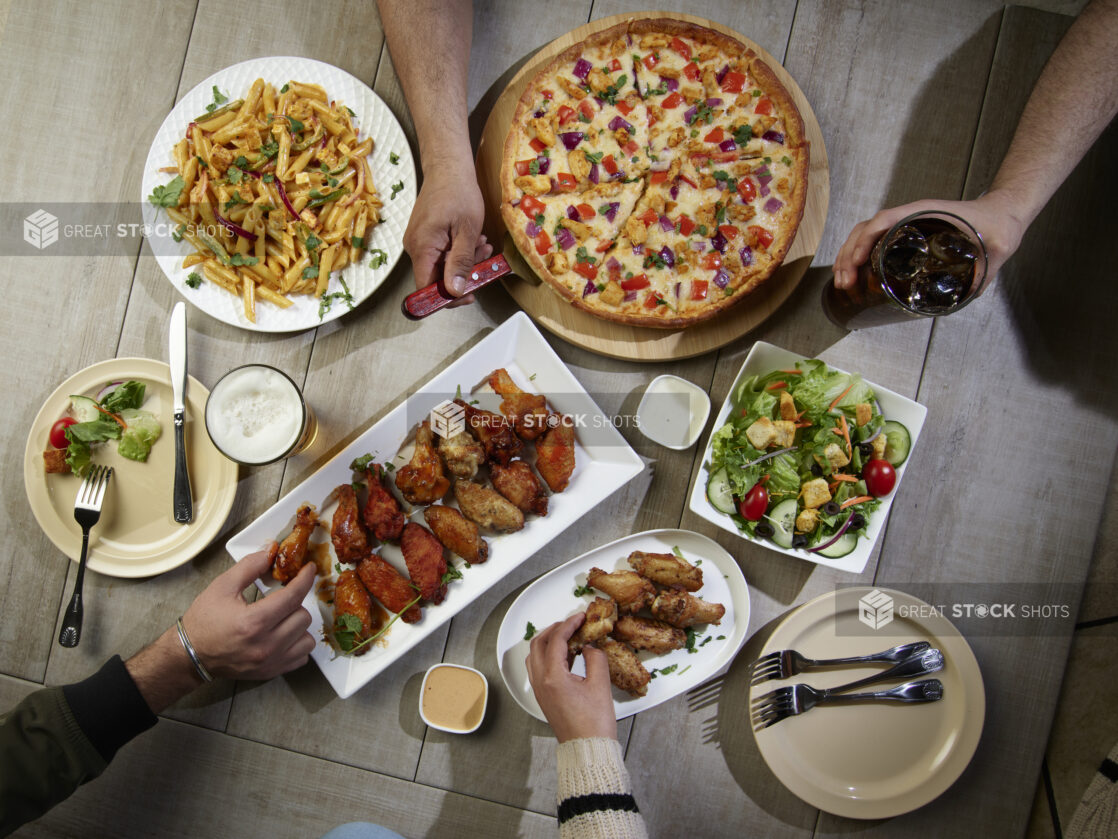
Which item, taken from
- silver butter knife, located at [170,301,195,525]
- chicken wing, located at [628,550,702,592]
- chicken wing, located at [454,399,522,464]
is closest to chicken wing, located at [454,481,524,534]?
chicken wing, located at [454,399,522,464]

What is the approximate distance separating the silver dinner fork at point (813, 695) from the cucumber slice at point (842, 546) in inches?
22.5

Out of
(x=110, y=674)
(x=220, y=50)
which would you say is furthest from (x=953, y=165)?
(x=110, y=674)

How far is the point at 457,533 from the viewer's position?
9.70 feet

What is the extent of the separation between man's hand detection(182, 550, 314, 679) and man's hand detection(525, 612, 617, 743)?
98 cm

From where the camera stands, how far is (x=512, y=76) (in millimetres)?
3160

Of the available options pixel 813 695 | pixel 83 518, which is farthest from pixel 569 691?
pixel 83 518

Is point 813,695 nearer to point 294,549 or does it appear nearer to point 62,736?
point 294,549

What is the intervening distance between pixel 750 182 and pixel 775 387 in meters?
0.88

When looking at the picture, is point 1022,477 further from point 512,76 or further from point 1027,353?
point 512,76

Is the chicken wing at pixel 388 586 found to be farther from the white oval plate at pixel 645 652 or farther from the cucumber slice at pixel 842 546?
the cucumber slice at pixel 842 546

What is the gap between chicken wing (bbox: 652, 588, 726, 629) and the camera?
9.50 ft

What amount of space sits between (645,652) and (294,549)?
156 centimetres

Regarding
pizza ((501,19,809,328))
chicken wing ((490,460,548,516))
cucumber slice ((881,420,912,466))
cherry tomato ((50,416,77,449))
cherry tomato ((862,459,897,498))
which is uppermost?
pizza ((501,19,809,328))

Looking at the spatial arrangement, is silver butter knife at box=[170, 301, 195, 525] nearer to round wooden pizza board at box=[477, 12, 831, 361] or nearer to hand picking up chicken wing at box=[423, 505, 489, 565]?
hand picking up chicken wing at box=[423, 505, 489, 565]
